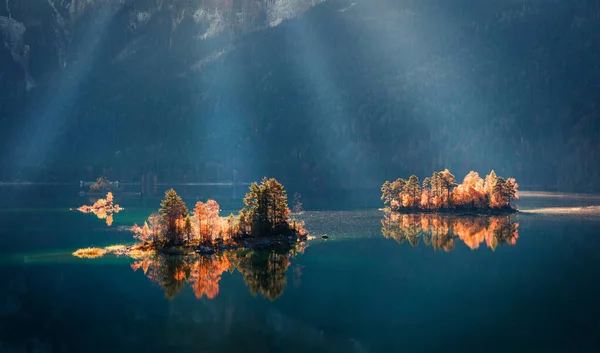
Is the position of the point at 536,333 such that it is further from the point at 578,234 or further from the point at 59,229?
the point at 59,229

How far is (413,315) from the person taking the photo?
2810 inches

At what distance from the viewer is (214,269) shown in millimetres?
96562

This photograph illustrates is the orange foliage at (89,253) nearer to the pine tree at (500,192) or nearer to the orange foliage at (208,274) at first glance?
the orange foliage at (208,274)

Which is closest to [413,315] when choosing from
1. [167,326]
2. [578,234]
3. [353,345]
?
[353,345]

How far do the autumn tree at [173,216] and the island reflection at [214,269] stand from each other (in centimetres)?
448

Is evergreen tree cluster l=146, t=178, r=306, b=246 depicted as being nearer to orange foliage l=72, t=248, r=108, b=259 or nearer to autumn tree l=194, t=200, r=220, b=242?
autumn tree l=194, t=200, r=220, b=242

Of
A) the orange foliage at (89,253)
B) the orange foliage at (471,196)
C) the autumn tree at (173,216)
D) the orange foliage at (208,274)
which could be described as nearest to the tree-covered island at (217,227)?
the autumn tree at (173,216)

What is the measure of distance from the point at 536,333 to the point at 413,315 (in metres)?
13.5

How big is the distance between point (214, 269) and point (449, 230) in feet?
233

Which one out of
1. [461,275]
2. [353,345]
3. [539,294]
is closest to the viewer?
[353,345]

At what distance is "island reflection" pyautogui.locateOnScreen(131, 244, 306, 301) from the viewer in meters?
83.9

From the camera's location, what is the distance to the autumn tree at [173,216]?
110m

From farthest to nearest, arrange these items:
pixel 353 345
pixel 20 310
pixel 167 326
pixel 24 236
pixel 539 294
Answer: pixel 24 236
pixel 539 294
pixel 20 310
pixel 167 326
pixel 353 345

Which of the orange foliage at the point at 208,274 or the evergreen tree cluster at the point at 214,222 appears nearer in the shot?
the orange foliage at the point at 208,274
